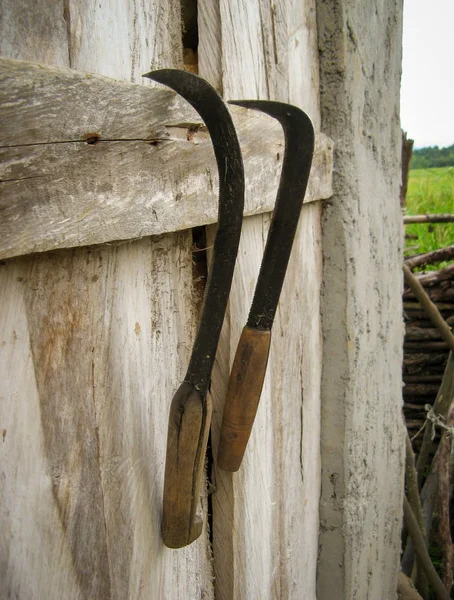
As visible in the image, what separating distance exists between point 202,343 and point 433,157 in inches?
534

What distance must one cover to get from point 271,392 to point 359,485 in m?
0.48

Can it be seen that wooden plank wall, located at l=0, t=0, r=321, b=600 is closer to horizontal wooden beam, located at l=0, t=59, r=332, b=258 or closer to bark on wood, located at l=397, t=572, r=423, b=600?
horizontal wooden beam, located at l=0, t=59, r=332, b=258

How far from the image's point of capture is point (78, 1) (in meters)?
0.61

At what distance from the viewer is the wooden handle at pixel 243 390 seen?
2.66 feet

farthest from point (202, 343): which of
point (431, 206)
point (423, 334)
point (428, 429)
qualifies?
point (431, 206)

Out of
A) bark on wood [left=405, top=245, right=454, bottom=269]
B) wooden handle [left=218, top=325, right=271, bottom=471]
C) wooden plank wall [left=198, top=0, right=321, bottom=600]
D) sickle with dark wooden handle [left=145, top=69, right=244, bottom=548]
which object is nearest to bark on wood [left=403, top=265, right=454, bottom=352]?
bark on wood [left=405, top=245, right=454, bottom=269]

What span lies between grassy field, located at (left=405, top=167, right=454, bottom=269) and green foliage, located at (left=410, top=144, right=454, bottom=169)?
5.10 meters

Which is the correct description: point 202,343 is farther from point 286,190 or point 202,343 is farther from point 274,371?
point 274,371

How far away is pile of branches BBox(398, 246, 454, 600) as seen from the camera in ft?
7.75

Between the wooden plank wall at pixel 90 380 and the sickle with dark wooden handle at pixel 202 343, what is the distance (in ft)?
0.18

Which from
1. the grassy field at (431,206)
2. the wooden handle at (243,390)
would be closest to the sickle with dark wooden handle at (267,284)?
the wooden handle at (243,390)

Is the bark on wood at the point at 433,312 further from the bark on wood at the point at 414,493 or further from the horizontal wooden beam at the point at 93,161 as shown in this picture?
the horizontal wooden beam at the point at 93,161

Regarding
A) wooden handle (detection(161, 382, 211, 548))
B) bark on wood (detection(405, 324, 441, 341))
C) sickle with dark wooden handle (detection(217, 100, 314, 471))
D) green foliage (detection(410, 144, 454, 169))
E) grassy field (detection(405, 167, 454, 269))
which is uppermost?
green foliage (detection(410, 144, 454, 169))

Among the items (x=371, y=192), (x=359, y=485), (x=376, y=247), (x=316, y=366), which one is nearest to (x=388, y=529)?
(x=359, y=485)
